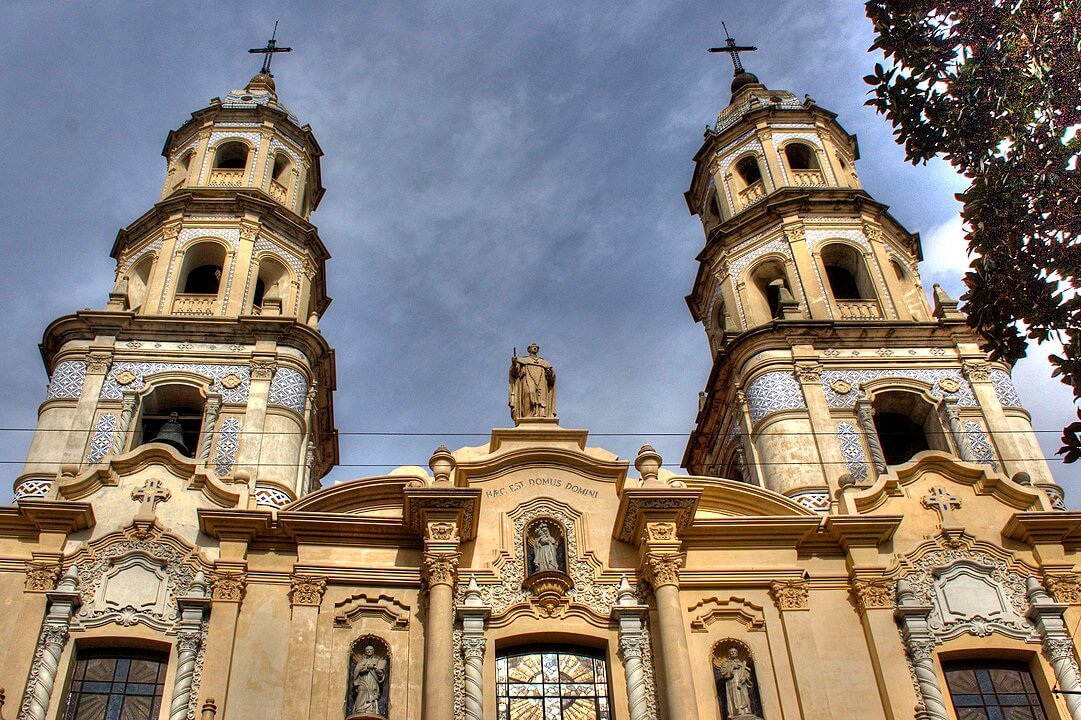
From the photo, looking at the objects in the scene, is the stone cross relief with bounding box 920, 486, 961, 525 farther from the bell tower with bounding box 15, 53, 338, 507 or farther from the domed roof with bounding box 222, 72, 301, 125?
the domed roof with bounding box 222, 72, 301, 125

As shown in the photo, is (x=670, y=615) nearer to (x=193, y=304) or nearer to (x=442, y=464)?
(x=442, y=464)

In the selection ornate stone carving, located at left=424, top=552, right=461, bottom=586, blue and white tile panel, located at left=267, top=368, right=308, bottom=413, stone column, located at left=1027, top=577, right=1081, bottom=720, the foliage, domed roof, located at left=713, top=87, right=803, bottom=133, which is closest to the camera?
the foliage

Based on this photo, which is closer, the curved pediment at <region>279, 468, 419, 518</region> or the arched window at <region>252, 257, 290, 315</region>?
the curved pediment at <region>279, 468, 419, 518</region>

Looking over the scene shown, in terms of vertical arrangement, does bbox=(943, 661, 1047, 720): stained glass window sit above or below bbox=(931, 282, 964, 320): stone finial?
below

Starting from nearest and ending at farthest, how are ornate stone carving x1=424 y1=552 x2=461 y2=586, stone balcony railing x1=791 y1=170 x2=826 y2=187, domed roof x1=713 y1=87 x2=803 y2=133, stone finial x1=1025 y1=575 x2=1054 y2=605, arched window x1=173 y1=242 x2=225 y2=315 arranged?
ornate stone carving x1=424 y1=552 x2=461 y2=586
stone finial x1=1025 y1=575 x2=1054 y2=605
arched window x1=173 y1=242 x2=225 y2=315
stone balcony railing x1=791 y1=170 x2=826 y2=187
domed roof x1=713 y1=87 x2=803 y2=133

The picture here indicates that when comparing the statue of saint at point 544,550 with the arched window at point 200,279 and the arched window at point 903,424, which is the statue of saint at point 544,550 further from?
the arched window at point 200,279

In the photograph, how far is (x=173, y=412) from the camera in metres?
22.1

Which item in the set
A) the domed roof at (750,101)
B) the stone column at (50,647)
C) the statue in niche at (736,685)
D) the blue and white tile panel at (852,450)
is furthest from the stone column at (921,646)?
the domed roof at (750,101)

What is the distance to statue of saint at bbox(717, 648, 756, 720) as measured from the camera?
15.5m

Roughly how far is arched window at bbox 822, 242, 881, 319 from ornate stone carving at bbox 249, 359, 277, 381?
12.2 m

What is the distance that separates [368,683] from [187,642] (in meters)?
2.61

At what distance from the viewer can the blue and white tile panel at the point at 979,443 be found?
2120 cm

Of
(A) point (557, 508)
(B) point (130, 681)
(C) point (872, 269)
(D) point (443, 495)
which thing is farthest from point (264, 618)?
(C) point (872, 269)

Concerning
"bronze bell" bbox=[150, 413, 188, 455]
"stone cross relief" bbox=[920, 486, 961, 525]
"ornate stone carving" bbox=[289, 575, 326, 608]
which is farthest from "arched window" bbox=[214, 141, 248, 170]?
"stone cross relief" bbox=[920, 486, 961, 525]
